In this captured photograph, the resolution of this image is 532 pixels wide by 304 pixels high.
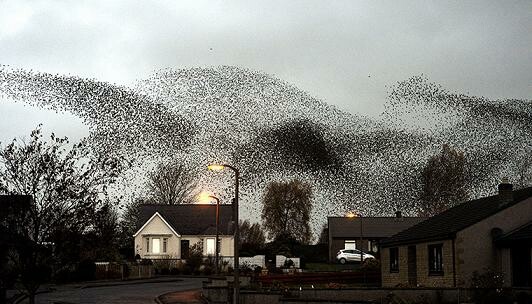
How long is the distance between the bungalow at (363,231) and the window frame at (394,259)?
131ft

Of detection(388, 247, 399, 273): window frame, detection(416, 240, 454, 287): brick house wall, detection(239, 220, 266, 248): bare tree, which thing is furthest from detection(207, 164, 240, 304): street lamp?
detection(239, 220, 266, 248): bare tree

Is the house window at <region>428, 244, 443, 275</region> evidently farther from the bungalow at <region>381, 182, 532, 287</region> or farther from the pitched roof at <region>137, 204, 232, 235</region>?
the pitched roof at <region>137, 204, 232, 235</region>

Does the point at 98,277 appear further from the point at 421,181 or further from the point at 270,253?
the point at 421,181

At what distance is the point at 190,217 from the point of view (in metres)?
77.1

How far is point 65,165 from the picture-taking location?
66.0ft

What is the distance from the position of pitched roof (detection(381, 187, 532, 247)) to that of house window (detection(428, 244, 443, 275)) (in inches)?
19.8

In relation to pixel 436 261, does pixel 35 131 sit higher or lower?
higher

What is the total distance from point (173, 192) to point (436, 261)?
6813cm

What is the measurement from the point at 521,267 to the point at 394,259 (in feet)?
33.6

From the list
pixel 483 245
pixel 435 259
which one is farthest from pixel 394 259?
pixel 483 245

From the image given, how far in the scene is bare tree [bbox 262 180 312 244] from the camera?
10369 cm

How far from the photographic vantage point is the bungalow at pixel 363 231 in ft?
266

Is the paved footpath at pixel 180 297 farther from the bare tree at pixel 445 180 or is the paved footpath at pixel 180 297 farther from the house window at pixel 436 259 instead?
the bare tree at pixel 445 180

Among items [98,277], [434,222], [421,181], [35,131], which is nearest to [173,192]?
[421,181]
